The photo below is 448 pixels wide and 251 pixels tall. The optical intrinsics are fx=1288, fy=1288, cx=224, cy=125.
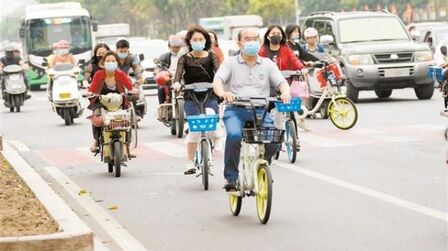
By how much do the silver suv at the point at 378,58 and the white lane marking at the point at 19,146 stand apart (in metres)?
7.96

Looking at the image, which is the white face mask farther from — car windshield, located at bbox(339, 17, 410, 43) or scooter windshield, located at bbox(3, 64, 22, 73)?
car windshield, located at bbox(339, 17, 410, 43)

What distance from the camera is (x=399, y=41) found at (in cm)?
2830

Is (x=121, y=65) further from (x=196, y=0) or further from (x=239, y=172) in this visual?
(x=196, y=0)

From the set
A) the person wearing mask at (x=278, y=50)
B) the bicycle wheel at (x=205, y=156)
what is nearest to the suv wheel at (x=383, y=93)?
the person wearing mask at (x=278, y=50)

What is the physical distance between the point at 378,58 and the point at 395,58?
0.36 metres

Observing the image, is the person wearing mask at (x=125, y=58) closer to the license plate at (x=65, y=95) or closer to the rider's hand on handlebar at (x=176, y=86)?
the rider's hand on handlebar at (x=176, y=86)

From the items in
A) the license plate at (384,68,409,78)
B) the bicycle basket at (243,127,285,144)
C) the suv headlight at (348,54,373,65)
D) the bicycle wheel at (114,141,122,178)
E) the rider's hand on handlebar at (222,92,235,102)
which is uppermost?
the rider's hand on handlebar at (222,92,235,102)

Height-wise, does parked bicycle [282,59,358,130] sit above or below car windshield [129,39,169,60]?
above

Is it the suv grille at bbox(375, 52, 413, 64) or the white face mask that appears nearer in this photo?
the white face mask

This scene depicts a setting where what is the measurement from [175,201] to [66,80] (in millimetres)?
13318

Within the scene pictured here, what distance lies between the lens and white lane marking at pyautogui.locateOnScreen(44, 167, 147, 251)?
10.1m

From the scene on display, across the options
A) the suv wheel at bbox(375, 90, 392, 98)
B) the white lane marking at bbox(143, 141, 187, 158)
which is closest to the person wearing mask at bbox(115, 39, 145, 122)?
the white lane marking at bbox(143, 141, 187, 158)

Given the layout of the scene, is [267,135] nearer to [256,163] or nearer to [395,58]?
[256,163]

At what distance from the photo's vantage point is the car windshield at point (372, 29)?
93.0 ft
